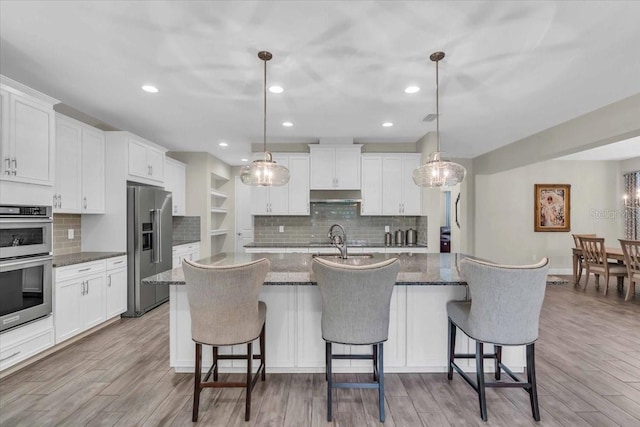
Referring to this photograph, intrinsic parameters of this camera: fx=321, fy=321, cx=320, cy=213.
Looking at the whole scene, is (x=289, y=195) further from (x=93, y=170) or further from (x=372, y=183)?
(x=93, y=170)

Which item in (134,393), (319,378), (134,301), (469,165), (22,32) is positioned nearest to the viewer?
(22,32)

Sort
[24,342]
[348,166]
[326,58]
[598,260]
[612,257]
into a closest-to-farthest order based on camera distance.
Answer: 1. [326,58]
2. [24,342]
3. [348,166]
4. [612,257]
5. [598,260]

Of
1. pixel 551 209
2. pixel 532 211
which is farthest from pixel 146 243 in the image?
pixel 551 209

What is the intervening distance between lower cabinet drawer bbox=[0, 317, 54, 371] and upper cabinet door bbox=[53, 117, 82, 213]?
1.18 m

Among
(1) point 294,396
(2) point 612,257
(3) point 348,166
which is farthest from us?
(2) point 612,257

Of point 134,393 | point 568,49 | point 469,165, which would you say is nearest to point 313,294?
point 134,393

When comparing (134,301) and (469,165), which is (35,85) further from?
(469,165)

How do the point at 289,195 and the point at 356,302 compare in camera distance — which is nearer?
the point at 356,302

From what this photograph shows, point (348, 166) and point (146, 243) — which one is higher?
point (348, 166)

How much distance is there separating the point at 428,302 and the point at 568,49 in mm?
2172

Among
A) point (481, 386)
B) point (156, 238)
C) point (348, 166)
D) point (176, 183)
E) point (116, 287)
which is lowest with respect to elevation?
point (481, 386)

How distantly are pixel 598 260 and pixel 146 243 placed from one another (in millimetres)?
7103

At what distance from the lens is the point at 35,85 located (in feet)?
10.1

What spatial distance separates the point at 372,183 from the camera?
517cm
